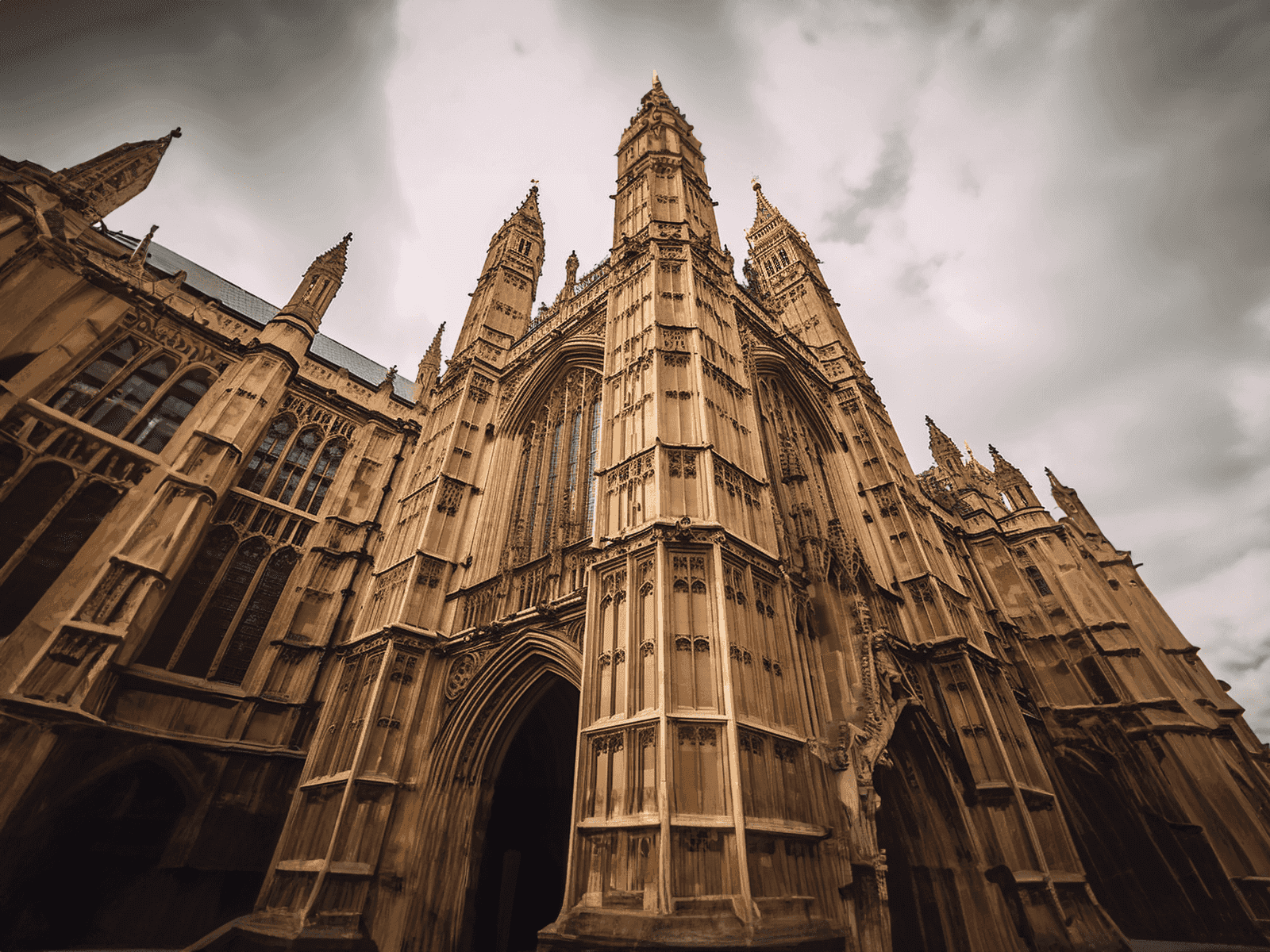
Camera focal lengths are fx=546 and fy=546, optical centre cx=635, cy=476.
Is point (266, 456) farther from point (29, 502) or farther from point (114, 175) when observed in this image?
point (114, 175)

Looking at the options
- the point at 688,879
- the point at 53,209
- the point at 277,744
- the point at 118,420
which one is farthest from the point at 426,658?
the point at 53,209

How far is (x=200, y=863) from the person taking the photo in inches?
407

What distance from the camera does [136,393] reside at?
14.0m

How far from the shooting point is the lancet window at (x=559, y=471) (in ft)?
39.7

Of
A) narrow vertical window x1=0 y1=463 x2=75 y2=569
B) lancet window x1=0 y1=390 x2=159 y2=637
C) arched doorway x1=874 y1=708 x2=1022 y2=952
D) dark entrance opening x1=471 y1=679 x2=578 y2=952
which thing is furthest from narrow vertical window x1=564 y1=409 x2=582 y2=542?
narrow vertical window x1=0 y1=463 x2=75 y2=569

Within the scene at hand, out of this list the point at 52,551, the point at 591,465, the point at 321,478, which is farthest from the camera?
the point at 321,478

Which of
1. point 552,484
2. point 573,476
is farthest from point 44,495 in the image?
point 573,476

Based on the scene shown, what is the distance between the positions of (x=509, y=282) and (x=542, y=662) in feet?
49.5

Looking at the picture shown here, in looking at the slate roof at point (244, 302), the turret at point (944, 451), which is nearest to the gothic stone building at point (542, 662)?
the slate roof at point (244, 302)

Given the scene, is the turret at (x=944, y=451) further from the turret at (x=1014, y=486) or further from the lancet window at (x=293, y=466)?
the lancet window at (x=293, y=466)

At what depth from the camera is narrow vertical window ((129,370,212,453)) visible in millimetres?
13578

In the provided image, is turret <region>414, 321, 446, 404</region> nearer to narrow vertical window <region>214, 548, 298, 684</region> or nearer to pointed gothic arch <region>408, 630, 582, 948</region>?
narrow vertical window <region>214, 548, 298, 684</region>

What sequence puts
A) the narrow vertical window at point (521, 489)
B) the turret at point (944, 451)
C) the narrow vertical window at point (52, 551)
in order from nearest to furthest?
the narrow vertical window at point (52, 551) → the narrow vertical window at point (521, 489) → the turret at point (944, 451)

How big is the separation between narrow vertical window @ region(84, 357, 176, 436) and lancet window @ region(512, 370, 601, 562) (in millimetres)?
9561
